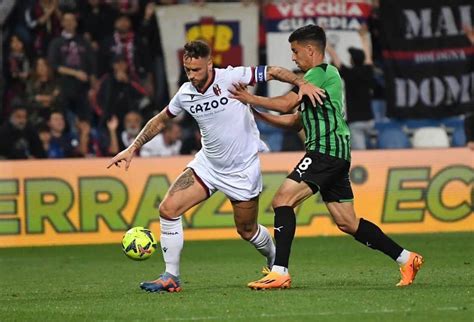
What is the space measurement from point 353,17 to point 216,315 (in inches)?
460

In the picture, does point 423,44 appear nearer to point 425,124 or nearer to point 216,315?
point 425,124

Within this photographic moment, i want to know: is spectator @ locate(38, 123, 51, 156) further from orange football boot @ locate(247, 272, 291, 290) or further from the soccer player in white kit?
orange football boot @ locate(247, 272, 291, 290)

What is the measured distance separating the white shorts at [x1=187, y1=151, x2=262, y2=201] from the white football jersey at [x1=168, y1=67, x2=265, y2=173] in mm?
47

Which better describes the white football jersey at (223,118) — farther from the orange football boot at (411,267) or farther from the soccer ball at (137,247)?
the orange football boot at (411,267)

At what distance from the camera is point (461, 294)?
960cm

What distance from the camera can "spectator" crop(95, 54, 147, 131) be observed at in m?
19.7

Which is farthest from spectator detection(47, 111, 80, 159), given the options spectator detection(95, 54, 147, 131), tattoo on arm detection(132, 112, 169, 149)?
tattoo on arm detection(132, 112, 169, 149)

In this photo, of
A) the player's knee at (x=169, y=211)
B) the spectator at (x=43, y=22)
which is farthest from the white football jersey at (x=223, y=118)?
the spectator at (x=43, y=22)

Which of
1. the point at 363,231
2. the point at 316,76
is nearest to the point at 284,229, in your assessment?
the point at 363,231

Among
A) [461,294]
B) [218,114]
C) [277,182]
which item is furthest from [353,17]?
[461,294]

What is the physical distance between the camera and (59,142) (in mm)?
19094

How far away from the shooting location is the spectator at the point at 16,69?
20109 mm

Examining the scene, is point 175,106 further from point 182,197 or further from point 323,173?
point 323,173

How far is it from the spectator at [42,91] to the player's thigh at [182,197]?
903 cm
